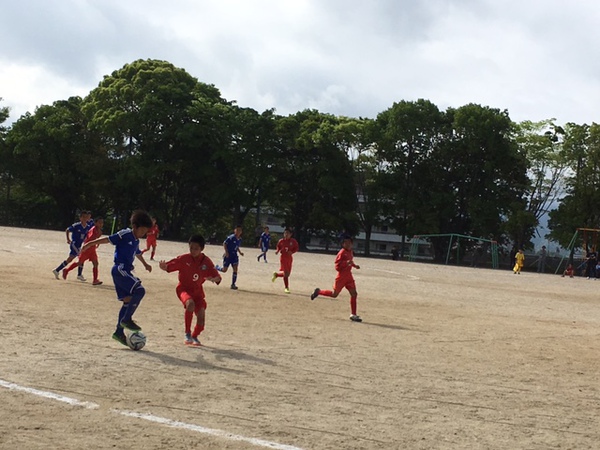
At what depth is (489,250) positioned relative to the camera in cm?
6719

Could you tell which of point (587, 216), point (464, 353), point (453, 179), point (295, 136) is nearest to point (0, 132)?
point (295, 136)

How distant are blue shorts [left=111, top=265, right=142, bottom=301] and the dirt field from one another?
688mm

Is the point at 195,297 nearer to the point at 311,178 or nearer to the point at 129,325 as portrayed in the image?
the point at 129,325

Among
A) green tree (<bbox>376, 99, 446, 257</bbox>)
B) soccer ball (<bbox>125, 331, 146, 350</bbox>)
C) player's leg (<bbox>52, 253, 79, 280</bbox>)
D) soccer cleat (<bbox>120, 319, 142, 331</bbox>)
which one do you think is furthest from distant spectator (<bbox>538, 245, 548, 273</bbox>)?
soccer ball (<bbox>125, 331, 146, 350</bbox>)

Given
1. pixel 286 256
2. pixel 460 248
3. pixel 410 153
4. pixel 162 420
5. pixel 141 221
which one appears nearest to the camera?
pixel 162 420

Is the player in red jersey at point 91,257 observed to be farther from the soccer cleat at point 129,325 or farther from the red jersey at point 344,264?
the soccer cleat at point 129,325

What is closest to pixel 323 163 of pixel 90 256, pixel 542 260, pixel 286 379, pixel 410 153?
pixel 410 153

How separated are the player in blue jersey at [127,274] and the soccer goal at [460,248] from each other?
56.5 m

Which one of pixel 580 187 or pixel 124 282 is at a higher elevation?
pixel 580 187

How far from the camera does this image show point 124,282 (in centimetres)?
1116

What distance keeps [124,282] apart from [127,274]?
116 millimetres

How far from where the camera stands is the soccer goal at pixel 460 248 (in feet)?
220

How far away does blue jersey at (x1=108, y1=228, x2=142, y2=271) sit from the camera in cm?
1132

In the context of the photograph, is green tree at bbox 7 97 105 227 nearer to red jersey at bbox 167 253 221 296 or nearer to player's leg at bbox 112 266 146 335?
red jersey at bbox 167 253 221 296
